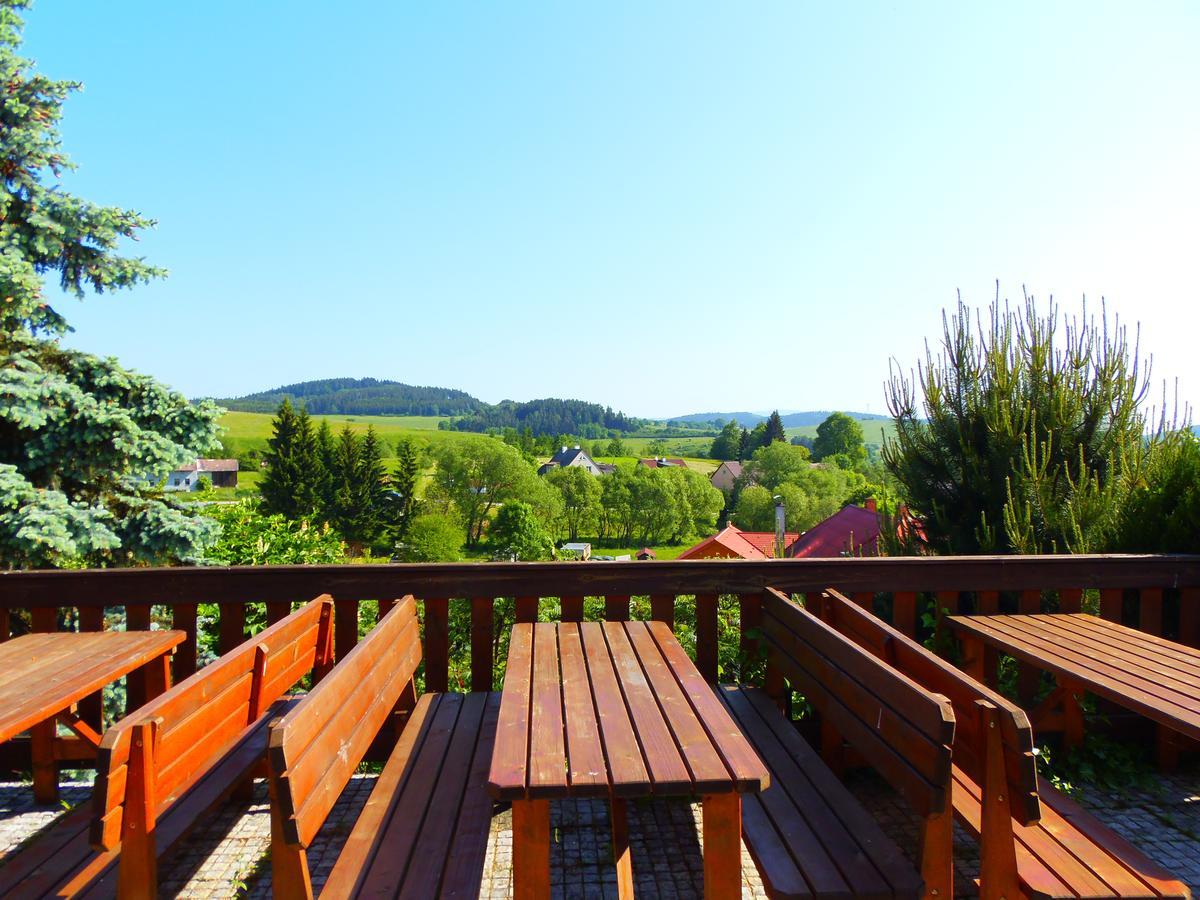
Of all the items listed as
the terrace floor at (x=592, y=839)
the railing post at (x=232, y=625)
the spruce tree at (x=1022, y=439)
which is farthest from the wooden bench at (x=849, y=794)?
the spruce tree at (x=1022, y=439)

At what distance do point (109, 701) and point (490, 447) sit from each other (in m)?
63.5

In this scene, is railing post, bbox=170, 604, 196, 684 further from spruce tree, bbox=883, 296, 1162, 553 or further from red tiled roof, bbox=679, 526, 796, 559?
red tiled roof, bbox=679, 526, 796, 559

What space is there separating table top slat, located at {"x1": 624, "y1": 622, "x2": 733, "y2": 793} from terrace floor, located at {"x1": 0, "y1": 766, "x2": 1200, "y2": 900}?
0.73 meters

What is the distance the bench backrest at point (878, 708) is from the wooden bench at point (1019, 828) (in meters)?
0.15

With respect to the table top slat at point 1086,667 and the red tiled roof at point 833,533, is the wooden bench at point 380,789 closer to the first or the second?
the table top slat at point 1086,667

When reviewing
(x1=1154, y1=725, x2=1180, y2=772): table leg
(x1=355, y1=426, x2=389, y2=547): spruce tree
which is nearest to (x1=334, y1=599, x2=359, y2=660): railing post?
(x1=1154, y1=725, x2=1180, y2=772): table leg

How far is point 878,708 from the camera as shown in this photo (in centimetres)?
196

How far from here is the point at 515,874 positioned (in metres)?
1.70

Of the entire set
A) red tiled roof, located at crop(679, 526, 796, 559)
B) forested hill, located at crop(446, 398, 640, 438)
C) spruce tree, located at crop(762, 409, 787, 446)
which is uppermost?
forested hill, located at crop(446, 398, 640, 438)

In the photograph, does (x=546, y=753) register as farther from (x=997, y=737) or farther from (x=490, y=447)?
(x=490, y=447)

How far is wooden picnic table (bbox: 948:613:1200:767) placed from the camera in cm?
228

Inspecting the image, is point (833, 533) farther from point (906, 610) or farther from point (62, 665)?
point (62, 665)

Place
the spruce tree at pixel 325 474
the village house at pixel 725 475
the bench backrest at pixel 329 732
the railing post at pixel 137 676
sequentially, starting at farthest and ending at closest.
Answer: the village house at pixel 725 475, the spruce tree at pixel 325 474, the railing post at pixel 137 676, the bench backrest at pixel 329 732

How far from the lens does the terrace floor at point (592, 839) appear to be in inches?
96.2
